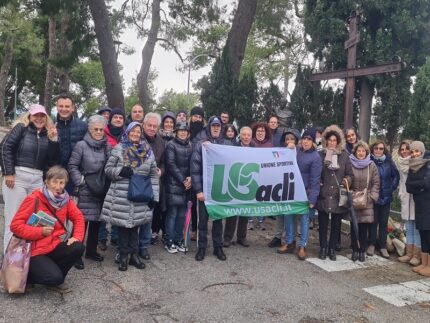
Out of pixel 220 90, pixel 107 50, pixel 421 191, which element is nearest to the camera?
pixel 421 191

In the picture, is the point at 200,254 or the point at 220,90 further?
the point at 220,90

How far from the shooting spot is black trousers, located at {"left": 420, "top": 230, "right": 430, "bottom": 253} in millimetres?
5738

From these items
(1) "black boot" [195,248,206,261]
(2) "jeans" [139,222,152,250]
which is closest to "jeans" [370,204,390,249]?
(1) "black boot" [195,248,206,261]

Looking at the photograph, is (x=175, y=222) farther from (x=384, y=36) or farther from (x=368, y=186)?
(x=384, y=36)

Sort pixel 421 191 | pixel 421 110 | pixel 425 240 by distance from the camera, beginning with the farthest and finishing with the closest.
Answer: pixel 421 110, pixel 425 240, pixel 421 191

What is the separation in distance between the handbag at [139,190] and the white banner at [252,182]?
101 cm

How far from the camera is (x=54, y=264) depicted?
4.16m

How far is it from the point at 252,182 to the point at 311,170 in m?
0.86

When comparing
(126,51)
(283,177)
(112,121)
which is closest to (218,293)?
(283,177)

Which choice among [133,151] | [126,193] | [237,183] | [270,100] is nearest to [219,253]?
[237,183]

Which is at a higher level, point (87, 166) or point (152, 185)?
point (87, 166)

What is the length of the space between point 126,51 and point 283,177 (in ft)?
69.9

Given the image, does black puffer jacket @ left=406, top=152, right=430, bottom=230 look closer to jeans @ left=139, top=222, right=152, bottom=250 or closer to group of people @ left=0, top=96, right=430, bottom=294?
group of people @ left=0, top=96, right=430, bottom=294

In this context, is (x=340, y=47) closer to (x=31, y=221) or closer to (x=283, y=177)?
(x=283, y=177)
